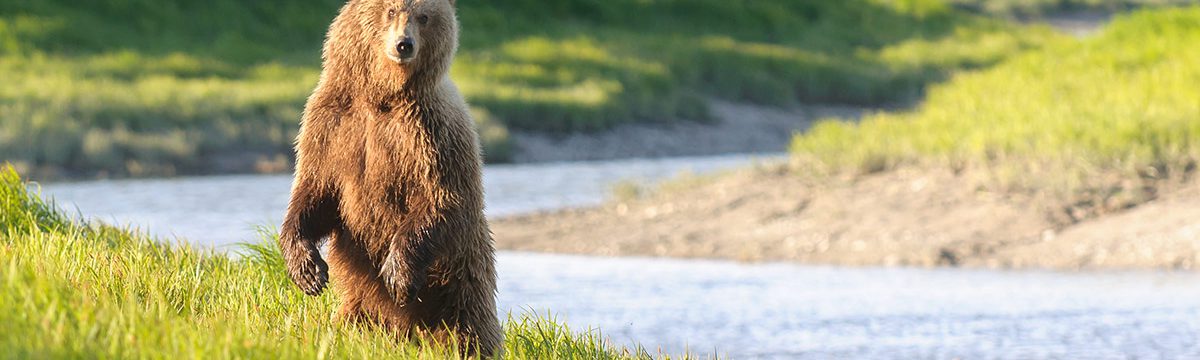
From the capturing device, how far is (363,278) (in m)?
4.88

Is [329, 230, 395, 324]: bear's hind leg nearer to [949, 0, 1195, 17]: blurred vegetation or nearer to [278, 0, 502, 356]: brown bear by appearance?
[278, 0, 502, 356]: brown bear

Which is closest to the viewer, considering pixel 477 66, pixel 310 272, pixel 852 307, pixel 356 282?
pixel 310 272

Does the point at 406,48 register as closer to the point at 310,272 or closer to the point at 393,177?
the point at 393,177

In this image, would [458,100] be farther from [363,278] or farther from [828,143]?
[828,143]

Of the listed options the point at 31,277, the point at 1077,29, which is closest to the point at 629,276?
the point at 31,277

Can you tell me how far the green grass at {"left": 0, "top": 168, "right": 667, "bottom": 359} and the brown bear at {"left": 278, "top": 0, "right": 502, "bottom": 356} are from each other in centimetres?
16

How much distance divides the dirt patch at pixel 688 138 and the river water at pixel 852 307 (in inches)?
394

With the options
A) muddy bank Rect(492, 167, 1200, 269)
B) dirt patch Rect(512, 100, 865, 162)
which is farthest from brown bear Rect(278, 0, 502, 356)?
dirt patch Rect(512, 100, 865, 162)

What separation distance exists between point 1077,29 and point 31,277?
1964 inches

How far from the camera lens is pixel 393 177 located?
468cm

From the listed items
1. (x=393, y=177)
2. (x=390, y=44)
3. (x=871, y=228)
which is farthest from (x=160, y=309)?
(x=871, y=228)

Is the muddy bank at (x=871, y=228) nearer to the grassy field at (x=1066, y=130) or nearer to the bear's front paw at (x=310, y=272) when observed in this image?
the grassy field at (x=1066, y=130)

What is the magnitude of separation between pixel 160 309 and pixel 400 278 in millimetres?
726

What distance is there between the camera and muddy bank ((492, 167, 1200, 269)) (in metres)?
10.7
